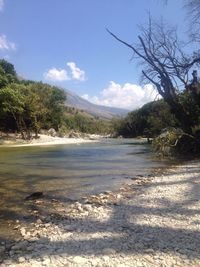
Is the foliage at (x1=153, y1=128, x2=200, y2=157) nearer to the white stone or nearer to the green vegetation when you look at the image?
the white stone

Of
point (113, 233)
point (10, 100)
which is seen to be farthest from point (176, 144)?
point (10, 100)

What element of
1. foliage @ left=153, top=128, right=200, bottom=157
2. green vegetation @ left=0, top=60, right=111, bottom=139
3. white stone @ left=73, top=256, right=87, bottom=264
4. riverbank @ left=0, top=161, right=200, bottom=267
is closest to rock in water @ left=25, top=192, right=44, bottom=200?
riverbank @ left=0, top=161, right=200, bottom=267

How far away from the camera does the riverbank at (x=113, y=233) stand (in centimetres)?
567

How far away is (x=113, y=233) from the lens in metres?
6.95

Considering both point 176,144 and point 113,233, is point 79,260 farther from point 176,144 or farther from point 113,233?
point 176,144

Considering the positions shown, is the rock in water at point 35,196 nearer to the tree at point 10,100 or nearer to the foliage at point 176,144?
the foliage at point 176,144

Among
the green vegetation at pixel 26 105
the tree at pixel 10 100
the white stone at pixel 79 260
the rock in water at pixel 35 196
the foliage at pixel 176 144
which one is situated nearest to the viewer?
the white stone at pixel 79 260

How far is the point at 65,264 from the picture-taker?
552 cm

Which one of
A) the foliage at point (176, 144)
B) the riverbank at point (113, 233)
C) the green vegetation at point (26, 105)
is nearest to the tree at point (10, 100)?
the green vegetation at point (26, 105)

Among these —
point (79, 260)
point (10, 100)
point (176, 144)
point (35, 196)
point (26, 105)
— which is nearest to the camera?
point (79, 260)

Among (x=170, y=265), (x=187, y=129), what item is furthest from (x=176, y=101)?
(x=170, y=265)

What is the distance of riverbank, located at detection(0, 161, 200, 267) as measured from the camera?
5.67m

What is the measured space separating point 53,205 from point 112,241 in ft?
14.0

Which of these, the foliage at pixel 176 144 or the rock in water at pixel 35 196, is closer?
the rock in water at pixel 35 196
